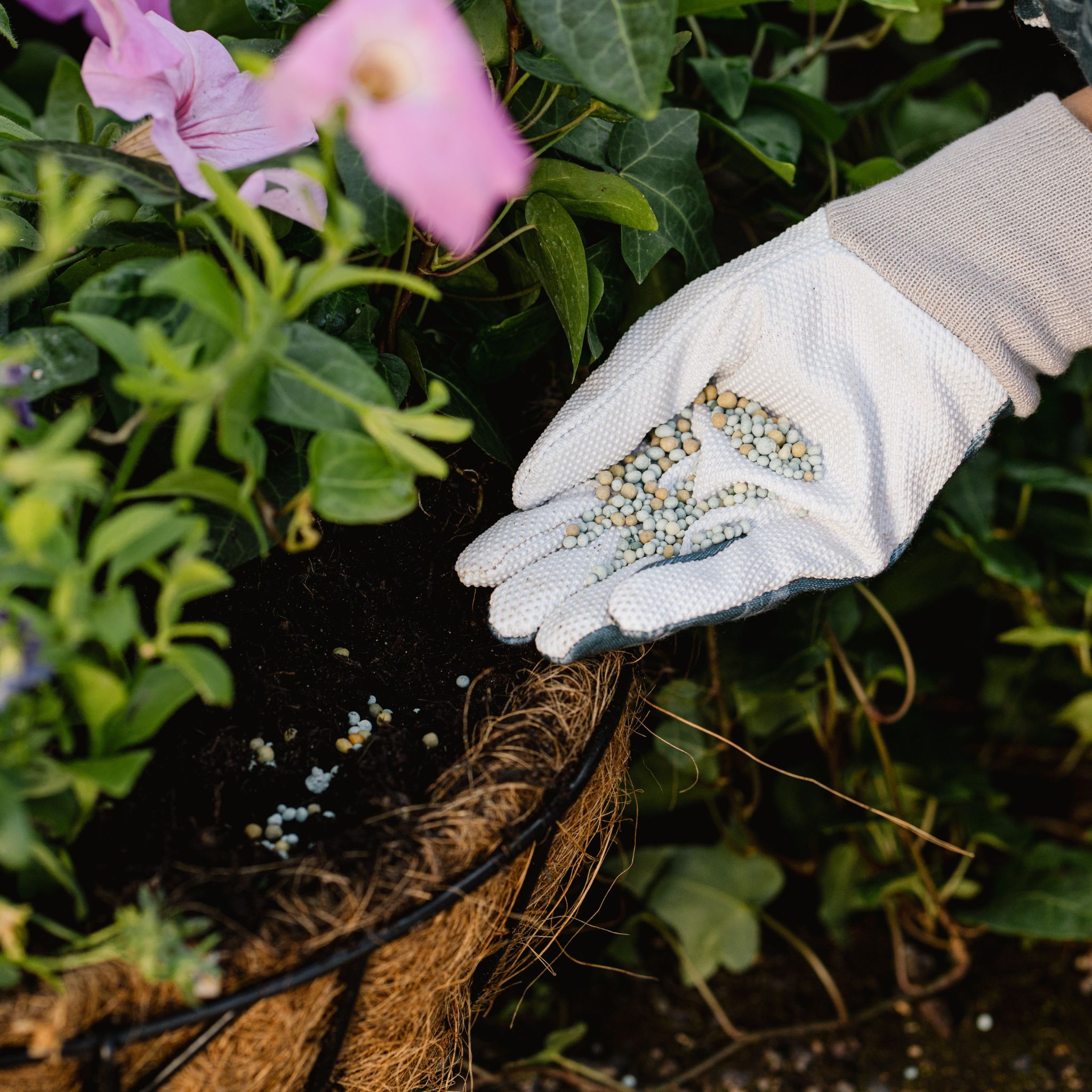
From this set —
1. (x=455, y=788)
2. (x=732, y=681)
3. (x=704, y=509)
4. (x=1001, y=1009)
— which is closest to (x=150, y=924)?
(x=455, y=788)

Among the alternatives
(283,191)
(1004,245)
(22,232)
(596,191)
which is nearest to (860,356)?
(1004,245)

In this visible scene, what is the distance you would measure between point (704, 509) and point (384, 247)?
0.36m

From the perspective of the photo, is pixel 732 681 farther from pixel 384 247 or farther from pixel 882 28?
pixel 882 28

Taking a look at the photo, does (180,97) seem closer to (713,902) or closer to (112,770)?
(112,770)

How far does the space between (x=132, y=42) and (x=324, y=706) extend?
0.50m

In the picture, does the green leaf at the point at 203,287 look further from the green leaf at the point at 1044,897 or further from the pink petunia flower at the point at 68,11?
the green leaf at the point at 1044,897

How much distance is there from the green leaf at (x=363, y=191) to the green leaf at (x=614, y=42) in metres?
0.15

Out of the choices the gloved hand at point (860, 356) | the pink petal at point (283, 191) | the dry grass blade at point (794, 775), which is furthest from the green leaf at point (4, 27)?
the dry grass blade at point (794, 775)

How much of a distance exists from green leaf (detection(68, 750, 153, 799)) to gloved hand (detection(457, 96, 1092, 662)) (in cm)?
35

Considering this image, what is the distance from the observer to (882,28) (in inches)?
45.1

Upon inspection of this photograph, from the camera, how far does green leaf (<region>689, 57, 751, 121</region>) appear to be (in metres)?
1.00

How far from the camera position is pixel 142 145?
2.38 feet

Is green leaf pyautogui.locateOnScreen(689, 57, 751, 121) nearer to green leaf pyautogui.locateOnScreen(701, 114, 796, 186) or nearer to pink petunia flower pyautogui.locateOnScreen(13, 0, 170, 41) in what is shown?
green leaf pyautogui.locateOnScreen(701, 114, 796, 186)

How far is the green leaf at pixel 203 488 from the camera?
1.82 ft
